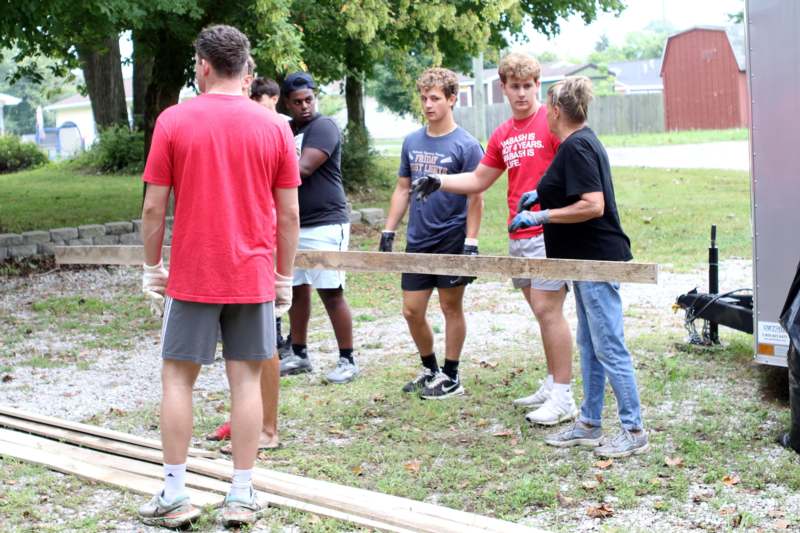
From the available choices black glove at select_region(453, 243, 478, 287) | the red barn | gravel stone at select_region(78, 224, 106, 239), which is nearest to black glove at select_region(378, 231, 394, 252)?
black glove at select_region(453, 243, 478, 287)

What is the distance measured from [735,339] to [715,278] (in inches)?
25.1

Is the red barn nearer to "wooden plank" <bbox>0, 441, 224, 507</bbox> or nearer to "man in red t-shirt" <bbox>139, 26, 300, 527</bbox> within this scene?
"wooden plank" <bbox>0, 441, 224, 507</bbox>

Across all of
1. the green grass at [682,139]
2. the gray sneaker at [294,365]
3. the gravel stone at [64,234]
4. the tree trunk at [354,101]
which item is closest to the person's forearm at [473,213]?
the gray sneaker at [294,365]

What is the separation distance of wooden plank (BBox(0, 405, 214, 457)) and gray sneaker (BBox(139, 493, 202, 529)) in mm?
930

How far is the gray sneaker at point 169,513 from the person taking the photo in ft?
14.1

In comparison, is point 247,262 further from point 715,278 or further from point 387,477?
point 715,278

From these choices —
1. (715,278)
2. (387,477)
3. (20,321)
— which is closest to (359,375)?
(387,477)

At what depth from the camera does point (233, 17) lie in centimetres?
1336

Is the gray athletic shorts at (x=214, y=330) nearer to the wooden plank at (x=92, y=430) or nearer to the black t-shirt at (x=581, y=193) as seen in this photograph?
the wooden plank at (x=92, y=430)

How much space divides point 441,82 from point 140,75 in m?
17.5

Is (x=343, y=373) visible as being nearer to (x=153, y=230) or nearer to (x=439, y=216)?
(x=439, y=216)

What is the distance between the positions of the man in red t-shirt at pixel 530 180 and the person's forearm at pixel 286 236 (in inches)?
63.6

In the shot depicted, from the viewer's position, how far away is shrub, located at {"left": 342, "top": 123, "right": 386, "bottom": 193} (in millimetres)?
19797

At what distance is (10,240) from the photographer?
41.2ft
